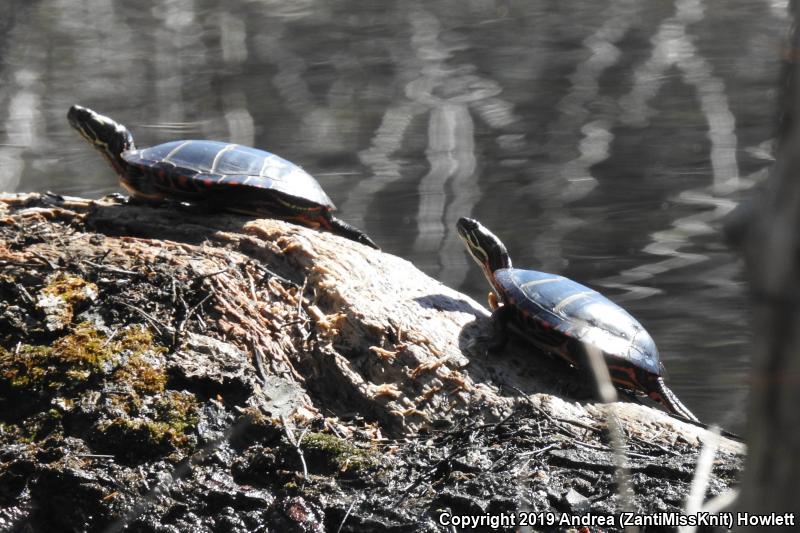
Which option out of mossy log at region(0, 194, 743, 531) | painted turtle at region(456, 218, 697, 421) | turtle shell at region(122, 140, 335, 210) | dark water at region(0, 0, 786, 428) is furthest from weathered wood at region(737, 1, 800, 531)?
dark water at region(0, 0, 786, 428)

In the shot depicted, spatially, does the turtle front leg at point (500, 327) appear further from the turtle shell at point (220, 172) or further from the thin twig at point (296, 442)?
the turtle shell at point (220, 172)

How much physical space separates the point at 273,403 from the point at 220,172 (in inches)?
54.6

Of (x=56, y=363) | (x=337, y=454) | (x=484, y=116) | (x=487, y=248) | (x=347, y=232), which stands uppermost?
(x=56, y=363)

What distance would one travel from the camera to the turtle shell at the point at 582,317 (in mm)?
3342

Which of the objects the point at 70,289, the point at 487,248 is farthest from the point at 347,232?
the point at 70,289

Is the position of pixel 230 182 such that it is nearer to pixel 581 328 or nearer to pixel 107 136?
pixel 107 136

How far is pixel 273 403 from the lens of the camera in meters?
2.76

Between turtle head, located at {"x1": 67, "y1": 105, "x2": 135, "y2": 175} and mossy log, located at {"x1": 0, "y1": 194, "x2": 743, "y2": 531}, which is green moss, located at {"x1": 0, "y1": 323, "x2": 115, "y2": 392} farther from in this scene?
turtle head, located at {"x1": 67, "y1": 105, "x2": 135, "y2": 175}

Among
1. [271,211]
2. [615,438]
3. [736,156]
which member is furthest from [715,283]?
[615,438]

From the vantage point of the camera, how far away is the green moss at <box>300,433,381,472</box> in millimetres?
2570

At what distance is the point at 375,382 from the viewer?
9.74 ft

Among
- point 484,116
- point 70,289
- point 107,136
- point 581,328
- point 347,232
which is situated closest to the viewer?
point 70,289

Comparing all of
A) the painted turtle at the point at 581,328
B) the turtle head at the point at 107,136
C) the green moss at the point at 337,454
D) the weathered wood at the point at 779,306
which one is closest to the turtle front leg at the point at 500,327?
the painted turtle at the point at 581,328

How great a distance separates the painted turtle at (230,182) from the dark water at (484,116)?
7.58ft
